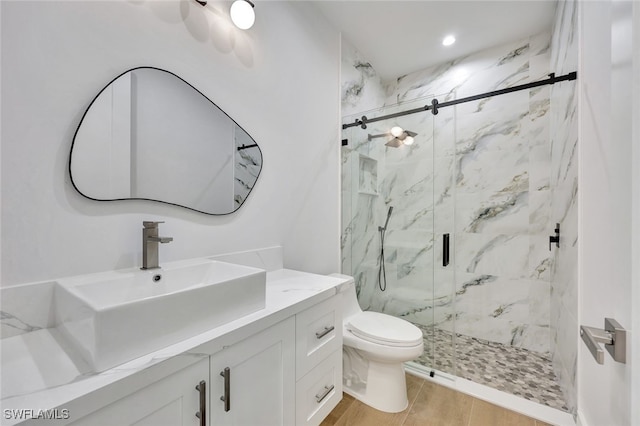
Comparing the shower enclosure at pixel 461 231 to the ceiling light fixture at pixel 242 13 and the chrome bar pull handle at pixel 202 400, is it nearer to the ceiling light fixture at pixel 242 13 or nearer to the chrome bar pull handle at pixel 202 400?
the ceiling light fixture at pixel 242 13

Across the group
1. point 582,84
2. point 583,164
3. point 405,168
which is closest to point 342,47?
point 405,168

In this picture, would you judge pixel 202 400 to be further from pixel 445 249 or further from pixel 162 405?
pixel 445 249

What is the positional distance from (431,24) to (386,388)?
274cm

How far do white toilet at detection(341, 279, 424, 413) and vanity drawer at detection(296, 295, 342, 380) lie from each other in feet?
0.74

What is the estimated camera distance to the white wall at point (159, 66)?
0.84m

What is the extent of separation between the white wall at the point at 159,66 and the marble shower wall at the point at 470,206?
52 cm

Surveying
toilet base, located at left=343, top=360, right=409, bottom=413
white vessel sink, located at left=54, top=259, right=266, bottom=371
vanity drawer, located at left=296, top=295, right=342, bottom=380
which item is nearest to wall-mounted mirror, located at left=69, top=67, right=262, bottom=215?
white vessel sink, located at left=54, top=259, right=266, bottom=371

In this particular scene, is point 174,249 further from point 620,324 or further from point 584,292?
point 584,292

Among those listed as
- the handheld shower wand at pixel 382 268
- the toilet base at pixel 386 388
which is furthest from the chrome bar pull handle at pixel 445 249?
the toilet base at pixel 386 388

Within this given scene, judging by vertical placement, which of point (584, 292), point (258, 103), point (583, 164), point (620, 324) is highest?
point (258, 103)

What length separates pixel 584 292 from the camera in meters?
1.35

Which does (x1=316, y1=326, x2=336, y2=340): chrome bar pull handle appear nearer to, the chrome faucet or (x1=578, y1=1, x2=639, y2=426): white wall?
the chrome faucet

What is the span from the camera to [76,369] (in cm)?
64

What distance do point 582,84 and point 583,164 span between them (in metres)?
0.45
